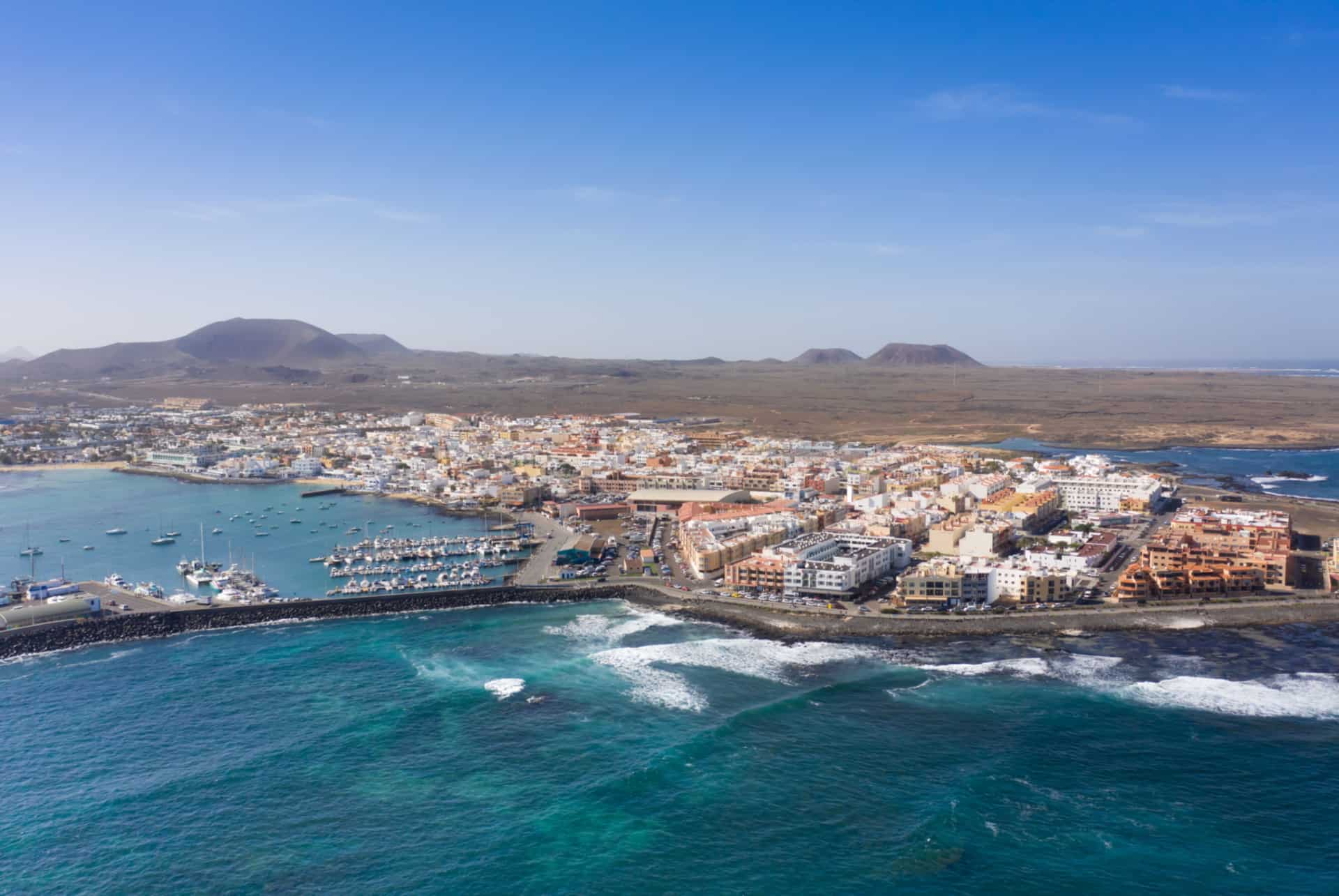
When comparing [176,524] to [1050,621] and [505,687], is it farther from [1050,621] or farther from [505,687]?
[1050,621]

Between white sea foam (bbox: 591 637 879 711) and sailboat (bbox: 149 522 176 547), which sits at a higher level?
sailboat (bbox: 149 522 176 547)

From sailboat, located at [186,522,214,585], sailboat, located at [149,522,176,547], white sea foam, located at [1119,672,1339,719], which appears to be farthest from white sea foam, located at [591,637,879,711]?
sailboat, located at [149,522,176,547]

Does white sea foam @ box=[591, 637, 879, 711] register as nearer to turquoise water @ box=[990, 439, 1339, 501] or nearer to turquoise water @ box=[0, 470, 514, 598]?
turquoise water @ box=[0, 470, 514, 598]

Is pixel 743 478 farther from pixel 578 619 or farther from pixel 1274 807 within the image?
pixel 1274 807

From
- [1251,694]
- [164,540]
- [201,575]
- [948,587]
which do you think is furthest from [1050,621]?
[164,540]

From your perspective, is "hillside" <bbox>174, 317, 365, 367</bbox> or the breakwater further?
"hillside" <bbox>174, 317, 365, 367</bbox>

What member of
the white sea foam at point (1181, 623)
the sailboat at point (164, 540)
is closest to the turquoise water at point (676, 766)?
the white sea foam at point (1181, 623)

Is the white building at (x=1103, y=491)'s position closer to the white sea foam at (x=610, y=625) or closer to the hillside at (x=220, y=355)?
the white sea foam at (x=610, y=625)
